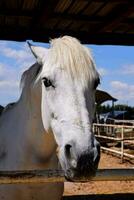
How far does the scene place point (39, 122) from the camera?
8.11ft

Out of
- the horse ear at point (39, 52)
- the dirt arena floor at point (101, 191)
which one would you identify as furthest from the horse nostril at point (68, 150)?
the dirt arena floor at point (101, 191)

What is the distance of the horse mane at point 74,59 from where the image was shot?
210 centimetres

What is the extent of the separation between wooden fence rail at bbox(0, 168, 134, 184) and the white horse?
56 millimetres

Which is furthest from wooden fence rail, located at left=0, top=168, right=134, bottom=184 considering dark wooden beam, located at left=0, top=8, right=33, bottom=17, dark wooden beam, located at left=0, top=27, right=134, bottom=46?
dark wooden beam, located at left=0, top=27, right=134, bottom=46

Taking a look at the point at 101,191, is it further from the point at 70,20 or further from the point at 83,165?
the point at 83,165

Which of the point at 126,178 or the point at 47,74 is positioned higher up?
the point at 47,74

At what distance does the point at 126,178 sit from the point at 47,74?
2.29 feet

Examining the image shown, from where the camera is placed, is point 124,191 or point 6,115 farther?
point 124,191

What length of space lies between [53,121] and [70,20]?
5.51 ft

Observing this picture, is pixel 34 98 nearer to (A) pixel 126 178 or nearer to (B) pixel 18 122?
(B) pixel 18 122

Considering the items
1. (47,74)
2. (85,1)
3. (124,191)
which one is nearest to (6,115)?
(47,74)

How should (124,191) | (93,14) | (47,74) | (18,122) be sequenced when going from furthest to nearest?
1. (124,191)
2. (93,14)
3. (18,122)
4. (47,74)

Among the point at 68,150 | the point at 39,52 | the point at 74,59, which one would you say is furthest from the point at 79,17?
the point at 68,150

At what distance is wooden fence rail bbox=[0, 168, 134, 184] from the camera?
1805 mm
